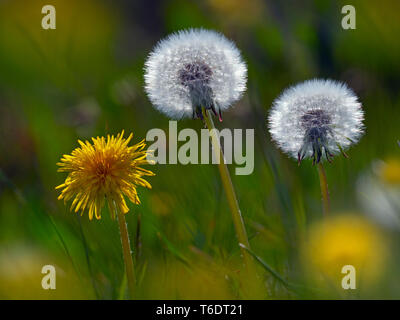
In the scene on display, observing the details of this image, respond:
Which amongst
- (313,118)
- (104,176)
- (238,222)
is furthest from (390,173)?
(104,176)

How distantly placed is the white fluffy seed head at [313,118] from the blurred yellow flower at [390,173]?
11 cm

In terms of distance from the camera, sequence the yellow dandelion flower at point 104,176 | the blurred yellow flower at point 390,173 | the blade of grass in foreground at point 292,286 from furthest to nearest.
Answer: the blurred yellow flower at point 390,173, the yellow dandelion flower at point 104,176, the blade of grass in foreground at point 292,286

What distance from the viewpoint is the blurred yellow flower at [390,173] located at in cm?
98

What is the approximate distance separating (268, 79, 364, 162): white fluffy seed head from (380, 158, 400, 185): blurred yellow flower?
105 millimetres

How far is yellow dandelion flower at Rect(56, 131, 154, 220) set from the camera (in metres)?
0.85

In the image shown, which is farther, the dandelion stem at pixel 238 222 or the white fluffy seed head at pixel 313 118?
the white fluffy seed head at pixel 313 118

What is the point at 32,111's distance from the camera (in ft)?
7.16

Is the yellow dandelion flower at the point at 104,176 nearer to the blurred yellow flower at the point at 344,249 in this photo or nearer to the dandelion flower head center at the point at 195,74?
the dandelion flower head center at the point at 195,74

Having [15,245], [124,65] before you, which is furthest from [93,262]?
[124,65]

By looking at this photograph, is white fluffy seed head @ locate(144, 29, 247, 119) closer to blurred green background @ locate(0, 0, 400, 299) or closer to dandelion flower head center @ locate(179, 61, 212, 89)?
dandelion flower head center @ locate(179, 61, 212, 89)

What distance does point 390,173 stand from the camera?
100 cm

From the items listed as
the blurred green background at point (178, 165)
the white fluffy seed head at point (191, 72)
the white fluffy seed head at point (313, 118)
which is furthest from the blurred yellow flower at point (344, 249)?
the white fluffy seed head at point (191, 72)

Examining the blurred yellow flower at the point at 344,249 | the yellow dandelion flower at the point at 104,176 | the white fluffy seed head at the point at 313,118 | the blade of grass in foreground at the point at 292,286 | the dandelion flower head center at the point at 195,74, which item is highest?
the dandelion flower head center at the point at 195,74

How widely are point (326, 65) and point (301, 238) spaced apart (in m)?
1.14
